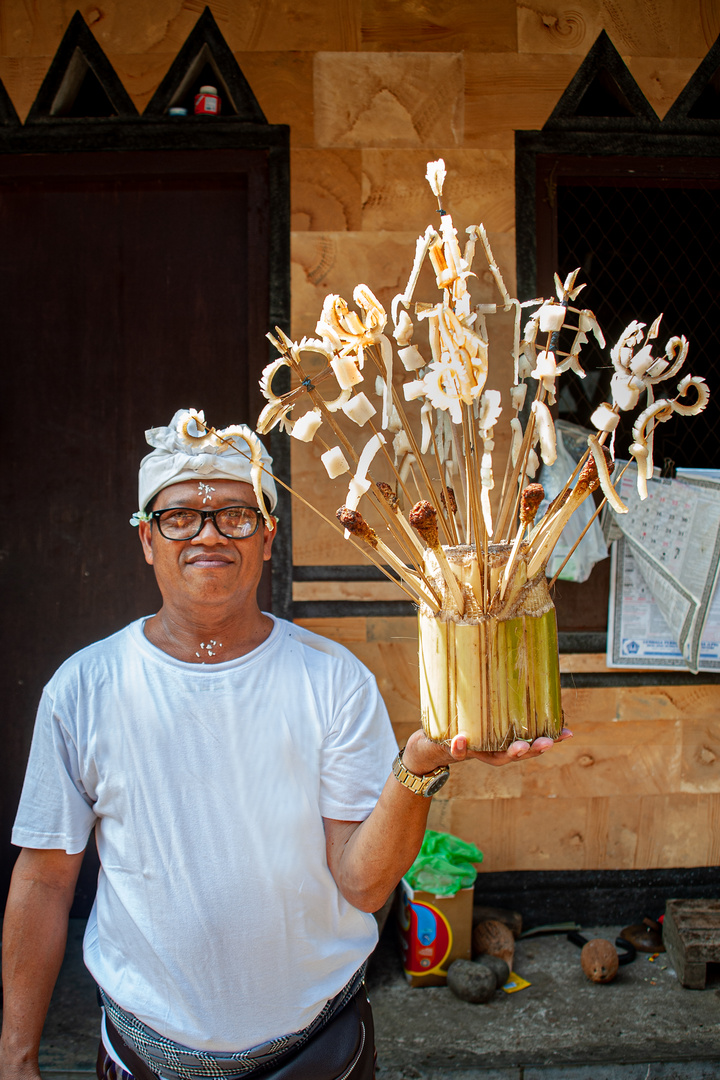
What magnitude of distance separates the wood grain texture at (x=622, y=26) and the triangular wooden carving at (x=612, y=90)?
56mm

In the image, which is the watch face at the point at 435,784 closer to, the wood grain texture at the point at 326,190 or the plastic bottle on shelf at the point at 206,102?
the wood grain texture at the point at 326,190

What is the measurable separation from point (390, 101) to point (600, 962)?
11.7 feet

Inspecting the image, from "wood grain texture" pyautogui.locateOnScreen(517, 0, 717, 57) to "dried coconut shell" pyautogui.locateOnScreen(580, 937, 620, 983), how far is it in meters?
3.66

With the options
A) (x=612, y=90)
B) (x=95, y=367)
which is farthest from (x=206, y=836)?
(x=612, y=90)

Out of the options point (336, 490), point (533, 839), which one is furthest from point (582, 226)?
point (533, 839)

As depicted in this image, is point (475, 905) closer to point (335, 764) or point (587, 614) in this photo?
point (587, 614)

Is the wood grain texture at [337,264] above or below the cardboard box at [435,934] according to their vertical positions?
above

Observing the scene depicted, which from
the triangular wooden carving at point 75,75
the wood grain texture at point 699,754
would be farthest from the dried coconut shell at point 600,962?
the triangular wooden carving at point 75,75

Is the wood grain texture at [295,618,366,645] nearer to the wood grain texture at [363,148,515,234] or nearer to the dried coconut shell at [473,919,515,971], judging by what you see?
the dried coconut shell at [473,919,515,971]

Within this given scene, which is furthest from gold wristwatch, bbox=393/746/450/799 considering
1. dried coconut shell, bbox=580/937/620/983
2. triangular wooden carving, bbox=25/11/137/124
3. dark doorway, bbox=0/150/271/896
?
triangular wooden carving, bbox=25/11/137/124

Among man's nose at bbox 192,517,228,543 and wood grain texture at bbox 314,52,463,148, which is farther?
wood grain texture at bbox 314,52,463,148

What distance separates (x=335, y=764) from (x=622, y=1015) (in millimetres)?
2000

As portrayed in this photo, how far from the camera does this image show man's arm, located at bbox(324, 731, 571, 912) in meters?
1.34

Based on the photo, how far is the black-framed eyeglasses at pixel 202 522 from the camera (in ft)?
5.72
